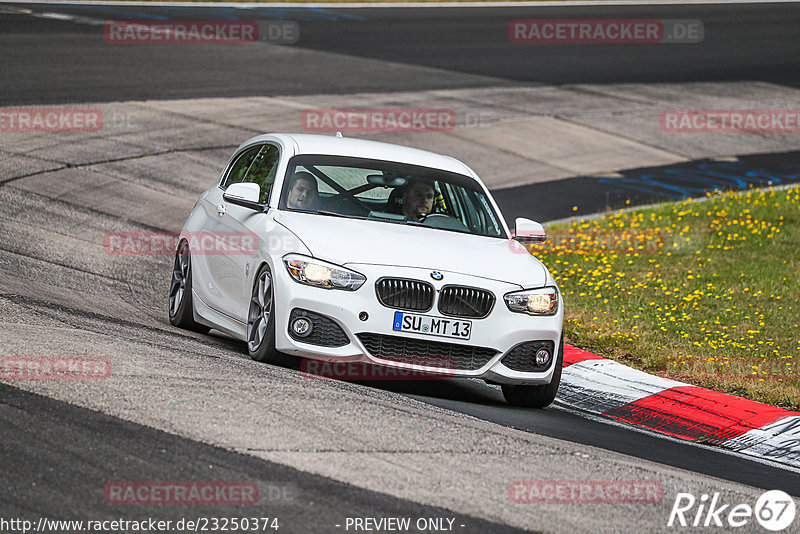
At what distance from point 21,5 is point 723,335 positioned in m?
24.6

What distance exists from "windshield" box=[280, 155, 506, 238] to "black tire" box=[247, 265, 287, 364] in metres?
0.76

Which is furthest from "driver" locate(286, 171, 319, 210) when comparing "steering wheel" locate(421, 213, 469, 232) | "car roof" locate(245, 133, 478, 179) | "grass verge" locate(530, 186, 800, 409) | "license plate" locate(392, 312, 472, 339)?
"grass verge" locate(530, 186, 800, 409)

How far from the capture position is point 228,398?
267 inches

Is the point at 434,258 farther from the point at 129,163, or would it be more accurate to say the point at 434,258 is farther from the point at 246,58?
the point at 246,58

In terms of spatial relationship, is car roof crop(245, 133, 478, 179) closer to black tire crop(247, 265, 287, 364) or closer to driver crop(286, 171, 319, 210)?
driver crop(286, 171, 319, 210)

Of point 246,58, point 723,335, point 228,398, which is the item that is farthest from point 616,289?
point 246,58

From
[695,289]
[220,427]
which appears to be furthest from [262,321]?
[695,289]

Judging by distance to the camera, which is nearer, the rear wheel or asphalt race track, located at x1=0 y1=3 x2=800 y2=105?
the rear wheel

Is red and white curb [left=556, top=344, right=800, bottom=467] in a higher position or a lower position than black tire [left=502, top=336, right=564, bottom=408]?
lower

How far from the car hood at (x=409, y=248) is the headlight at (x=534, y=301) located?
0.20ft

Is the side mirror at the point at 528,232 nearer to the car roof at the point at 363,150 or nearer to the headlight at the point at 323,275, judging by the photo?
the car roof at the point at 363,150

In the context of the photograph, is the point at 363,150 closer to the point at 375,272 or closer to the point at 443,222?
the point at 443,222

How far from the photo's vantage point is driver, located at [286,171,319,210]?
912 centimetres

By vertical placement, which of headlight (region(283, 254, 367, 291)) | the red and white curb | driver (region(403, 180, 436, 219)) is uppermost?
driver (region(403, 180, 436, 219))
